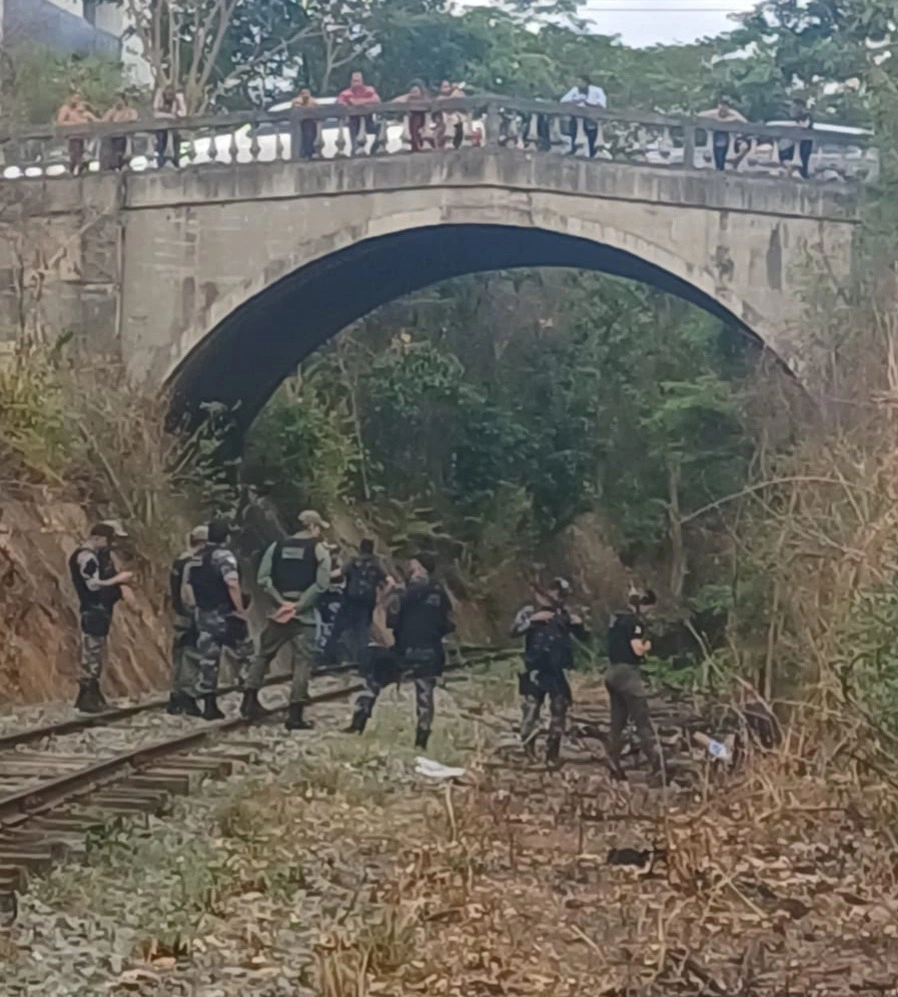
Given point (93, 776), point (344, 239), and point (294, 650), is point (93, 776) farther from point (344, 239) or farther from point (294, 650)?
point (344, 239)

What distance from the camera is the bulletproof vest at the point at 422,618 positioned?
44.0ft

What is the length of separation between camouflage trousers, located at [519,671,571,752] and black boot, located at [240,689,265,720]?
219 cm

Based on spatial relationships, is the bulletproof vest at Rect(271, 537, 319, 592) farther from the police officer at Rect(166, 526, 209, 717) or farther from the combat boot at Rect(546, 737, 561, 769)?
the combat boot at Rect(546, 737, 561, 769)

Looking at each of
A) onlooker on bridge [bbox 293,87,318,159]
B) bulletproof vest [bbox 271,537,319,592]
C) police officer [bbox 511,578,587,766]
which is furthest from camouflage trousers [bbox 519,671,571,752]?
onlooker on bridge [bbox 293,87,318,159]

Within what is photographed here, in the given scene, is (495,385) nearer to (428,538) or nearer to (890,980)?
(428,538)

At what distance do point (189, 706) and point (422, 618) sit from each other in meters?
2.81

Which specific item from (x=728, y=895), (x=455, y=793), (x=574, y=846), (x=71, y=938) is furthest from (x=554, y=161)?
(x=71, y=938)

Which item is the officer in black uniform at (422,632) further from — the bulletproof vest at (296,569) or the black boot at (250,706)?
the black boot at (250,706)

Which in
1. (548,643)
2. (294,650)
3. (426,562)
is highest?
(426,562)

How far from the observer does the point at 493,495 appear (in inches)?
1313

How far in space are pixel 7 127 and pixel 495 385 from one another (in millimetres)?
10538

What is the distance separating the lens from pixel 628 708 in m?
12.6

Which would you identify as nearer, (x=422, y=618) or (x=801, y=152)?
(x=422, y=618)

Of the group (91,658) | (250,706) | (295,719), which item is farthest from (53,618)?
(295,719)
